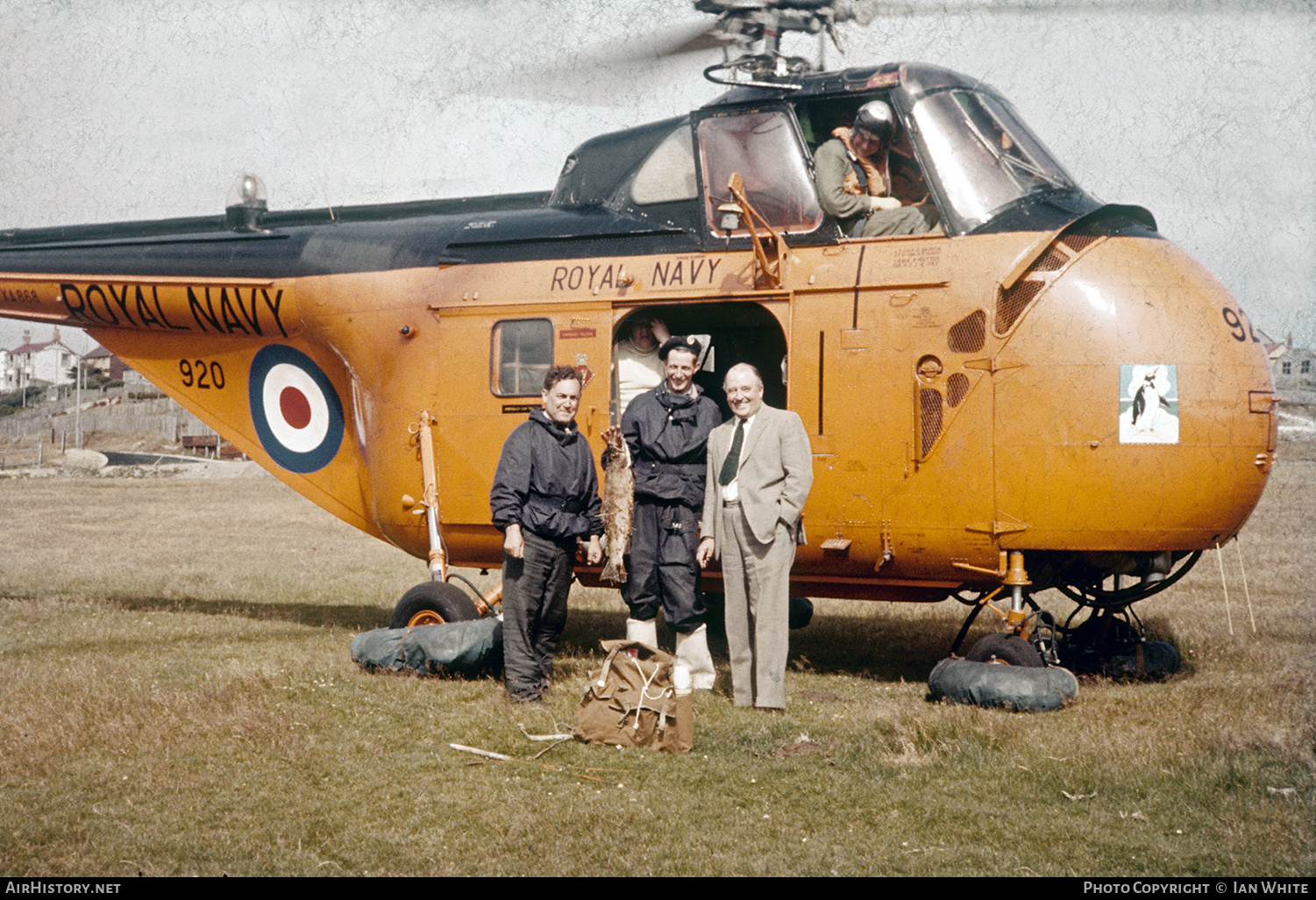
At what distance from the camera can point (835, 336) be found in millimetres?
7172

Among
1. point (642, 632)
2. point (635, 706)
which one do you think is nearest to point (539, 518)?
point (642, 632)

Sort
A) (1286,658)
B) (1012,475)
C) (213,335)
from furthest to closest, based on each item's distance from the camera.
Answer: (213,335)
(1286,658)
(1012,475)

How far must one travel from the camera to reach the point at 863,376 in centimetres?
710

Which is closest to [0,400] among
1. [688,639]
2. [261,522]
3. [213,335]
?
[261,522]

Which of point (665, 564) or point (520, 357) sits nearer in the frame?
point (665, 564)

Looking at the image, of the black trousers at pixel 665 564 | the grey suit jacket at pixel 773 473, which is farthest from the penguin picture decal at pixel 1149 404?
the black trousers at pixel 665 564

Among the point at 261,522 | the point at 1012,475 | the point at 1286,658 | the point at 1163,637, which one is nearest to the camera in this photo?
the point at 1012,475

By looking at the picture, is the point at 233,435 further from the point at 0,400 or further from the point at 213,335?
the point at 0,400

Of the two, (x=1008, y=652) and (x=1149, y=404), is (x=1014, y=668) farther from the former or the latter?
(x=1149, y=404)

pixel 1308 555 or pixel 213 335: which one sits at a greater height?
pixel 213 335

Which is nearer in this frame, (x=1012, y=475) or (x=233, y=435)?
(x=1012, y=475)

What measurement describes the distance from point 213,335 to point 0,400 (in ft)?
249

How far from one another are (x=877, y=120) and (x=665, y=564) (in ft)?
10.4

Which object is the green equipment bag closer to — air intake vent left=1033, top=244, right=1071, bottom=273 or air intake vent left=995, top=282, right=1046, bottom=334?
air intake vent left=995, top=282, right=1046, bottom=334
